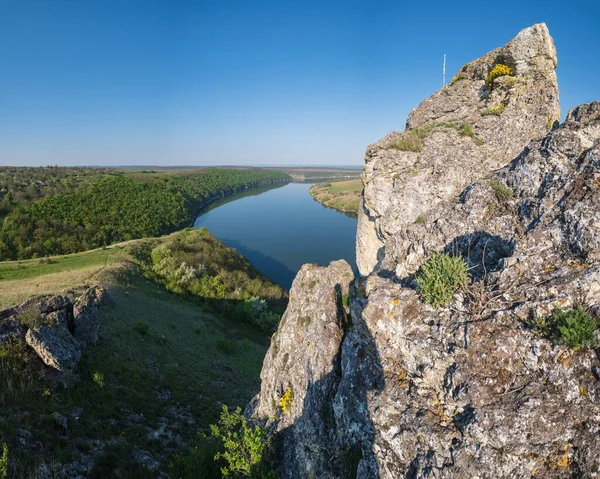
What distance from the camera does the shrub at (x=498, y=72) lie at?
43.5ft

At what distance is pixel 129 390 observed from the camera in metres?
14.0

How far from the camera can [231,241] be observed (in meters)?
83.8

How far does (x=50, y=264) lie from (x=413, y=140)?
4044cm

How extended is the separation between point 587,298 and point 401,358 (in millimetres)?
2987

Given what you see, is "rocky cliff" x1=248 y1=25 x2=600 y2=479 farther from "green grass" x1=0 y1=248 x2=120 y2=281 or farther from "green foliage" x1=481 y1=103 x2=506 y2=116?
"green grass" x1=0 y1=248 x2=120 y2=281

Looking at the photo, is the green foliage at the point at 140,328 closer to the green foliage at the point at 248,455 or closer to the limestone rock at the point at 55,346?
the limestone rock at the point at 55,346

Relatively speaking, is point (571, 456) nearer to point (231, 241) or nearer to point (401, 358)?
point (401, 358)

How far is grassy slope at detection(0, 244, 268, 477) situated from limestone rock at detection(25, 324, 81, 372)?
344 millimetres

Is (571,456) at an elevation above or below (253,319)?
above

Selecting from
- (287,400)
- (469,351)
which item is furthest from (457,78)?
(287,400)

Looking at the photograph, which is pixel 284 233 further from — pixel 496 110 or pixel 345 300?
pixel 345 300

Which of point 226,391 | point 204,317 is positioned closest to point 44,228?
point 204,317

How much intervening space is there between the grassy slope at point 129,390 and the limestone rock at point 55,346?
0.34 m

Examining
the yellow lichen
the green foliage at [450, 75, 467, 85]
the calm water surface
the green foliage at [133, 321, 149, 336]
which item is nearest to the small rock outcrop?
the green foliage at [133, 321, 149, 336]
